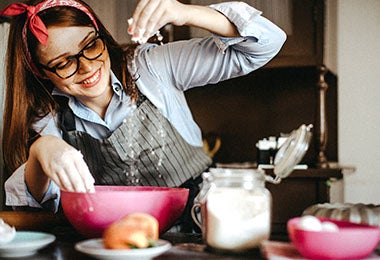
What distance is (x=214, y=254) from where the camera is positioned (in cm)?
91

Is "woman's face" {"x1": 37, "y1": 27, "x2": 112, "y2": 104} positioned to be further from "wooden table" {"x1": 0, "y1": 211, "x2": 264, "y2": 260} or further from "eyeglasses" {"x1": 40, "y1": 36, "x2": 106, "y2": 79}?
"wooden table" {"x1": 0, "y1": 211, "x2": 264, "y2": 260}

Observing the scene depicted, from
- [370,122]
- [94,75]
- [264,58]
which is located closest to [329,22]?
[370,122]

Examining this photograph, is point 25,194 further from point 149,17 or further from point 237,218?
point 237,218

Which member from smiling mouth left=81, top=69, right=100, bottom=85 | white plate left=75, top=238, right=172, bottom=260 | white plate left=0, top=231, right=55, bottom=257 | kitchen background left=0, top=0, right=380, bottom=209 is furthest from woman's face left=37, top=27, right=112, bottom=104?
kitchen background left=0, top=0, right=380, bottom=209

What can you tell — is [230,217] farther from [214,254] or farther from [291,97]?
[291,97]

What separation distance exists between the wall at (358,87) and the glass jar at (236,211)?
6.91 feet

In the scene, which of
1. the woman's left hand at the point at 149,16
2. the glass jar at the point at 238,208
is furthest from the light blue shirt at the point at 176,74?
the glass jar at the point at 238,208

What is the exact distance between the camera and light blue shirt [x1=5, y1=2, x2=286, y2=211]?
1.39 metres

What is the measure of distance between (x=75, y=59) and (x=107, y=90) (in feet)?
0.49

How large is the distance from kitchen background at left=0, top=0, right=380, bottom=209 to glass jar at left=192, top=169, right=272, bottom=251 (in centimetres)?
210

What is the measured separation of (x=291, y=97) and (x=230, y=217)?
225 cm

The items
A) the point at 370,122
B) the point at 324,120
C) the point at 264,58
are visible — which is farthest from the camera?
the point at 370,122

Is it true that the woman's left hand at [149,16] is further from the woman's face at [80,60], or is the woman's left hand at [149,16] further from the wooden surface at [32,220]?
the wooden surface at [32,220]

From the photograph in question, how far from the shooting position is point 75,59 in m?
1.48
